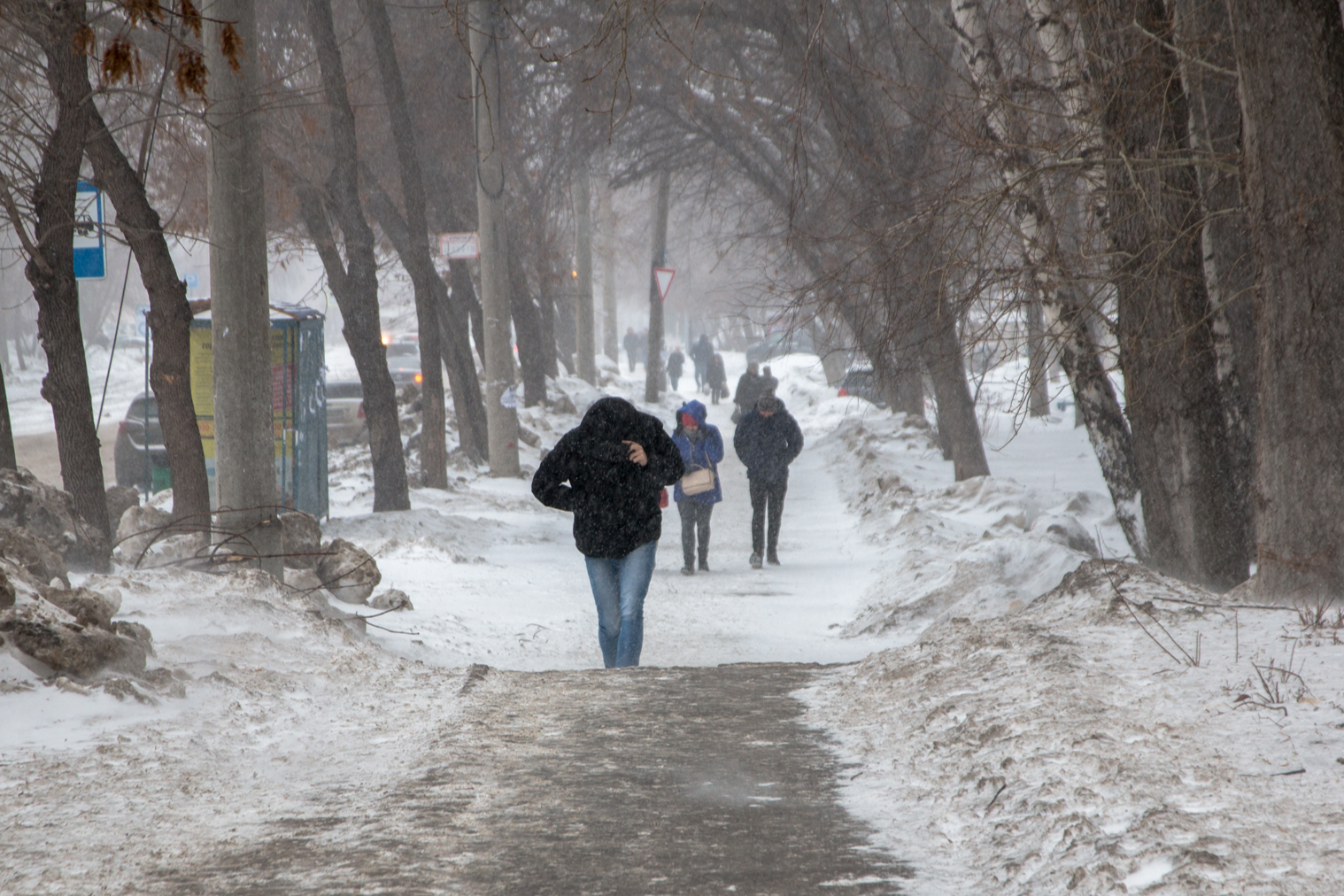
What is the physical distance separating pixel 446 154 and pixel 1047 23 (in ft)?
41.4

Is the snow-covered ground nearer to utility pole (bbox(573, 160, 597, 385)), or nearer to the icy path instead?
the icy path

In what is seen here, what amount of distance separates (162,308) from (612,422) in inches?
140

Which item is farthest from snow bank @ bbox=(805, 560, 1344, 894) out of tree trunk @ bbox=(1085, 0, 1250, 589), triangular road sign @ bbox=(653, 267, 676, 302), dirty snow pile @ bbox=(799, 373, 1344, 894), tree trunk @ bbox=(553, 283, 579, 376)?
tree trunk @ bbox=(553, 283, 579, 376)

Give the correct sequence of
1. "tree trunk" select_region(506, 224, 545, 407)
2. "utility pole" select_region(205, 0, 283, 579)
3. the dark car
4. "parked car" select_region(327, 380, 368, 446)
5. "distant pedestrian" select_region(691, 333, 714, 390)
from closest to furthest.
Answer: "utility pole" select_region(205, 0, 283, 579) < the dark car < "parked car" select_region(327, 380, 368, 446) < "tree trunk" select_region(506, 224, 545, 407) < "distant pedestrian" select_region(691, 333, 714, 390)

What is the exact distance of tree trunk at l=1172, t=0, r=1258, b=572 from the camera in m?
6.65

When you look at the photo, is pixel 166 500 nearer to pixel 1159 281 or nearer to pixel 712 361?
pixel 1159 281

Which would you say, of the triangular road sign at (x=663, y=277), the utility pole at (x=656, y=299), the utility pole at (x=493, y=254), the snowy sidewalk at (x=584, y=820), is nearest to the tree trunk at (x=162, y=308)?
the snowy sidewalk at (x=584, y=820)

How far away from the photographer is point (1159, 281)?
672 cm

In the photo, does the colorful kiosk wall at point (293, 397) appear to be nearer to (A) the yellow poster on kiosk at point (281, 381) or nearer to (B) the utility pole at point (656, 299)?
(A) the yellow poster on kiosk at point (281, 381)

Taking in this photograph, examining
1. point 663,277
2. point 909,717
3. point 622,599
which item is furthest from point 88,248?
point 663,277

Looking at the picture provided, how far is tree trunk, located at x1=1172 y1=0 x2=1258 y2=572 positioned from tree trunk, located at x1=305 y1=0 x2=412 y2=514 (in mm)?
8425

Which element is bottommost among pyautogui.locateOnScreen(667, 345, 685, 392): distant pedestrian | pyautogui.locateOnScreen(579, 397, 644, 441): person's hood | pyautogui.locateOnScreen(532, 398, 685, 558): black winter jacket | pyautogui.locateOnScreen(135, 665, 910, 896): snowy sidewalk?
pyautogui.locateOnScreen(135, 665, 910, 896): snowy sidewalk

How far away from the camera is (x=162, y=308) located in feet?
25.4

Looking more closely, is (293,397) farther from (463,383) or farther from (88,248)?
(463,383)
